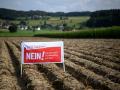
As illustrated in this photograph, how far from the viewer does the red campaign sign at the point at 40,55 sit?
13.5 metres

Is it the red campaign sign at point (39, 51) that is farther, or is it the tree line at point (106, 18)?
the tree line at point (106, 18)

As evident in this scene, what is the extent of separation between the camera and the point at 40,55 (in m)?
13.5

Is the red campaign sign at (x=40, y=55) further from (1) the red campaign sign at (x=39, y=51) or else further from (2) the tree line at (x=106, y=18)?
(2) the tree line at (x=106, y=18)

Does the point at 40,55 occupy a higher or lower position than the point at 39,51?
lower

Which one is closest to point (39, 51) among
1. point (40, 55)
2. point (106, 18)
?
point (40, 55)

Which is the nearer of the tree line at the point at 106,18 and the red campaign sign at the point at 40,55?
the red campaign sign at the point at 40,55

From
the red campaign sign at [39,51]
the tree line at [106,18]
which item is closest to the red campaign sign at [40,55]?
the red campaign sign at [39,51]

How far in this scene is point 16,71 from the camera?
1491 centimetres

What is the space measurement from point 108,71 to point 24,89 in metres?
4.36

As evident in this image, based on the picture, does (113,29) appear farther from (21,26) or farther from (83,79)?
(21,26)

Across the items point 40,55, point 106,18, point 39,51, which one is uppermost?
point 106,18

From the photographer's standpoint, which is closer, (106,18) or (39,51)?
(39,51)

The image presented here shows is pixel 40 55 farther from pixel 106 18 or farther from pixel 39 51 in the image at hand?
pixel 106 18

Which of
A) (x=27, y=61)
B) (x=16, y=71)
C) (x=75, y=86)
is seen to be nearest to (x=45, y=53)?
(x=27, y=61)
